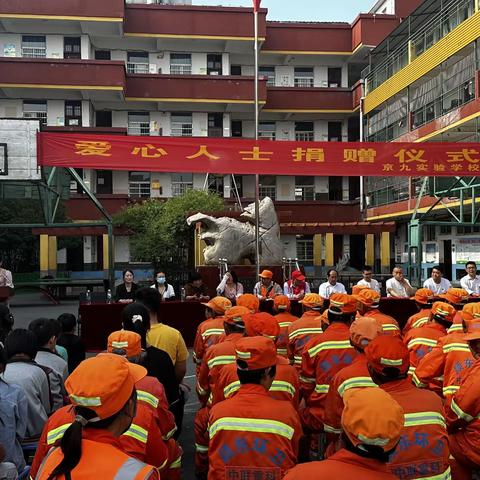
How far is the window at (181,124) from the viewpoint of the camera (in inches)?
1299

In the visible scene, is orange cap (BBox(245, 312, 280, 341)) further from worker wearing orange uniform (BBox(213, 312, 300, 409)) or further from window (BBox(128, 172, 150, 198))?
window (BBox(128, 172, 150, 198))

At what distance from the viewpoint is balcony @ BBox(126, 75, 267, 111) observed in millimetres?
31609

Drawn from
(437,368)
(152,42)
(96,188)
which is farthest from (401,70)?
(437,368)

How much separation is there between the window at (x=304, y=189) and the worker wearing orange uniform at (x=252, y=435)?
3153cm

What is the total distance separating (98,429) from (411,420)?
1.64 m

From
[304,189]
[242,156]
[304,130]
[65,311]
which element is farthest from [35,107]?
[242,156]

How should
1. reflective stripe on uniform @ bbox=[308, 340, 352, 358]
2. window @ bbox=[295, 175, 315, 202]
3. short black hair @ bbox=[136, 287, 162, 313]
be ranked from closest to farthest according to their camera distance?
reflective stripe on uniform @ bbox=[308, 340, 352, 358] → short black hair @ bbox=[136, 287, 162, 313] → window @ bbox=[295, 175, 315, 202]

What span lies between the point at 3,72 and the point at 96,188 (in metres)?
7.70

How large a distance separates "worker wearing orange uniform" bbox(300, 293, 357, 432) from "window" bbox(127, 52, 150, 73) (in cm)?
3177

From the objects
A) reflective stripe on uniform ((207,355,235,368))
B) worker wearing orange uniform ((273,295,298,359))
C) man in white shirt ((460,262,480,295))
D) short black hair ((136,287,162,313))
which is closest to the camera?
reflective stripe on uniform ((207,355,235,368))

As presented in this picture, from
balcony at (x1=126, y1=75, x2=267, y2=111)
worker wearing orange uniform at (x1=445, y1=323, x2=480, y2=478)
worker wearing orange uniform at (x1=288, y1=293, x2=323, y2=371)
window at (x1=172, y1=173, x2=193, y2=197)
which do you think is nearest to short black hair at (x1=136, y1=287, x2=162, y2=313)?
worker wearing orange uniform at (x1=288, y1=293, x2=323, y2=371)

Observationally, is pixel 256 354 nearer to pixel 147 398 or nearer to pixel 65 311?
pixel 147 398

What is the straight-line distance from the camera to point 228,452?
276 centimetres

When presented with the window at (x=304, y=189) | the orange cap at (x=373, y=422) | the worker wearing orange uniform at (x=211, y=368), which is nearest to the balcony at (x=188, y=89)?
the window at (x=304, y=189)
